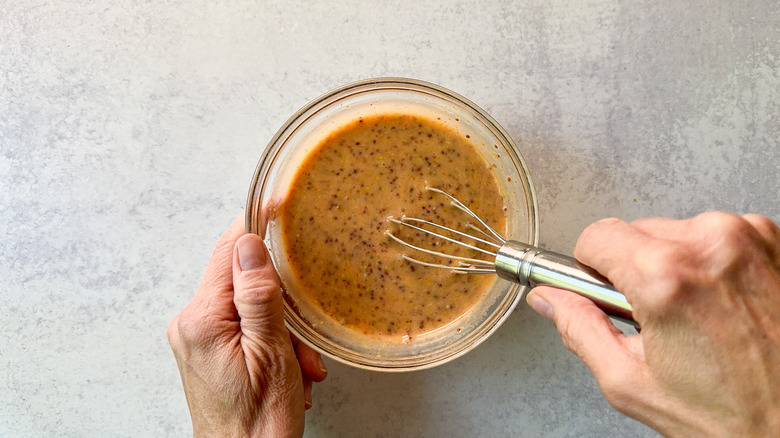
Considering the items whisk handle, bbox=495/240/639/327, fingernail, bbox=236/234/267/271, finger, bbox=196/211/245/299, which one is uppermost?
whisk handle, bbox=495/240/639/327

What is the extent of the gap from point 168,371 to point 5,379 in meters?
0.43

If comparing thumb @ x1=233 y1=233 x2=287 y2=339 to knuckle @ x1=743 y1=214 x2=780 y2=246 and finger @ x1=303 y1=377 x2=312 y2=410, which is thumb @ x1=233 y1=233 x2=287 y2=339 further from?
knuckle @ x1=743 y1=214 x2=780 y2=246

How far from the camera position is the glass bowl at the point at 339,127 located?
1.34 meters

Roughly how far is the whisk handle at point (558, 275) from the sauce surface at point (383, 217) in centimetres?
27

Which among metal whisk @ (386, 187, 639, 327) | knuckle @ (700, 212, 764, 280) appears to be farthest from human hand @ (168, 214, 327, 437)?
knuckle @ (700, 212, 764, 280)

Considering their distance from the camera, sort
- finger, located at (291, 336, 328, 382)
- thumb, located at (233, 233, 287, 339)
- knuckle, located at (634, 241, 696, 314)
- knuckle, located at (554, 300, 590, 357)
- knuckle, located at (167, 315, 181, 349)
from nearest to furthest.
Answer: knuckle, located at (634, 241, 696, 314), knuckle, located at (554, 300, 590, 357), thumb, located at (233, 233, 287, 339), knuckle, located at (167, 315, 181, 349), finger, located at (291, 336, 328, 382)

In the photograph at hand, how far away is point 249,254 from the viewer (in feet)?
4.02

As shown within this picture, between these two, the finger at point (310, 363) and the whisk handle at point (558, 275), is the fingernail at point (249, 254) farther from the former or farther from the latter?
the whisk handle at point (558, 275)

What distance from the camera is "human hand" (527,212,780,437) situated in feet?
2.85

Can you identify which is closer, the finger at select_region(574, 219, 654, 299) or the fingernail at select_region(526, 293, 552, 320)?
the finger at select_region(574, 219, 654, 299)

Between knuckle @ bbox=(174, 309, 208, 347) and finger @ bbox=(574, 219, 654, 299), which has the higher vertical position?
finger @ bbox=(574, 219, 654, 299)

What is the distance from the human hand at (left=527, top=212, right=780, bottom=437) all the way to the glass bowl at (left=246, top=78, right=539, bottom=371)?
0.45 meters

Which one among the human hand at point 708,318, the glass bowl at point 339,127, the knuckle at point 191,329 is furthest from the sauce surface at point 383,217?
the human hand at point 708,318

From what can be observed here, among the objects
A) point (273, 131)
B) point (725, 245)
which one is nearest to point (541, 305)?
point (725, 245)
